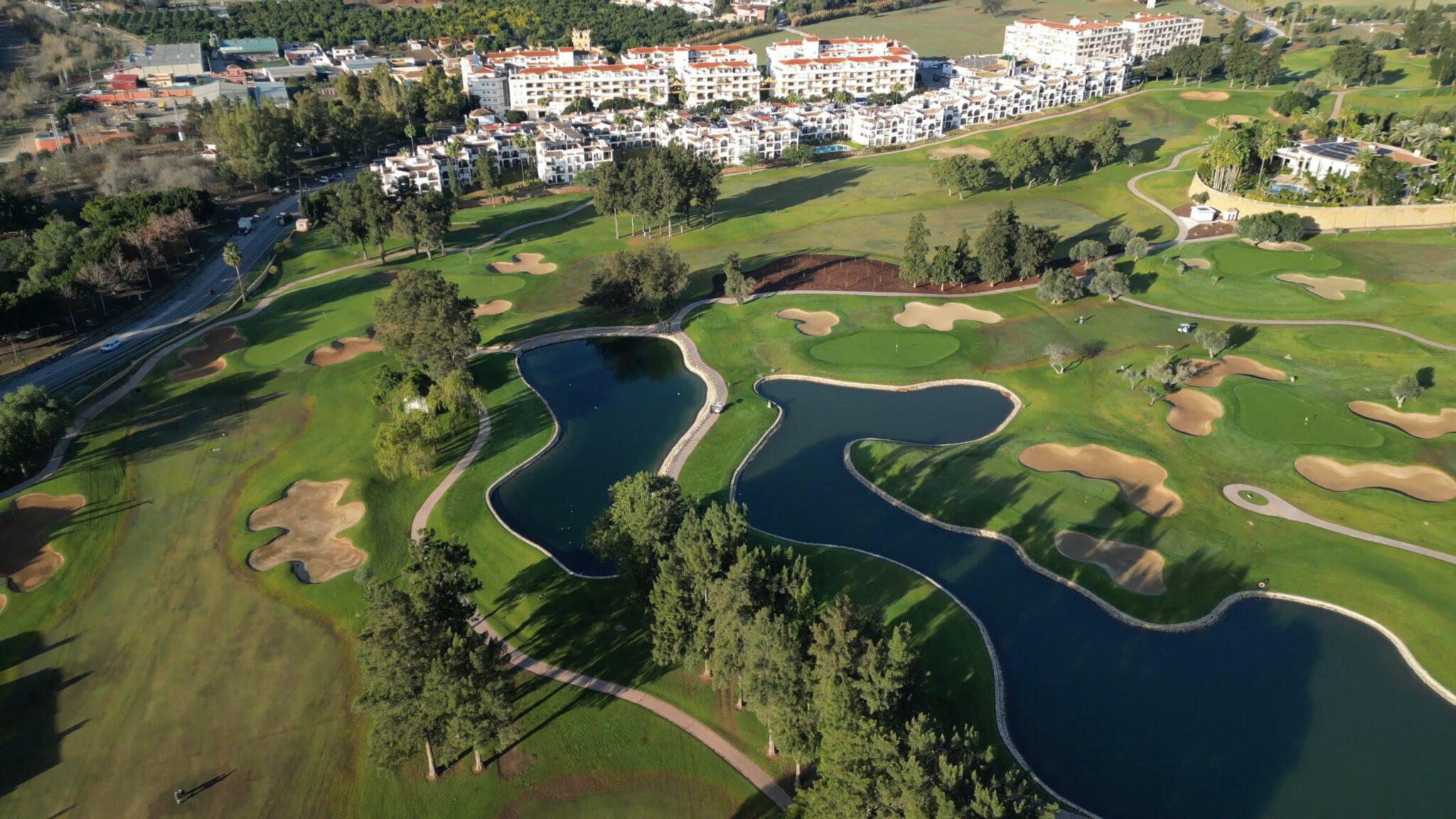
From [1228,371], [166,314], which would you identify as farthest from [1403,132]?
[166,314]

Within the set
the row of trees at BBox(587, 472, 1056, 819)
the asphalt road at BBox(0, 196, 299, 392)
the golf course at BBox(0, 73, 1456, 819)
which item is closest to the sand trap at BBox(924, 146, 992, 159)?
the golf course at BBox(0, 73, 1456, 819)

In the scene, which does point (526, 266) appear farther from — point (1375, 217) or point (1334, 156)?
point (1334, 156)

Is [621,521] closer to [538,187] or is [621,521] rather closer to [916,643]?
[916,643]

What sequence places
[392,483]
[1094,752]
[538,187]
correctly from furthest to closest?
[538,187]
[392,483]
[1094,752]

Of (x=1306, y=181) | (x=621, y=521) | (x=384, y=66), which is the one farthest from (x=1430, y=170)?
(x=384, y=66)

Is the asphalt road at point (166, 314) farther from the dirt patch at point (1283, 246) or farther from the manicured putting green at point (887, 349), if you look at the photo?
the dirt patch at point (1283, 246)

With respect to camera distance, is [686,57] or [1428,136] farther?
[686,57]

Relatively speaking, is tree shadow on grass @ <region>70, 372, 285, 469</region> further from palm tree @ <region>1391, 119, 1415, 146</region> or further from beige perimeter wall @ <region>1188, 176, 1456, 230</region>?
palm tree @ <region>1391, 119, 1415, 146</region>
